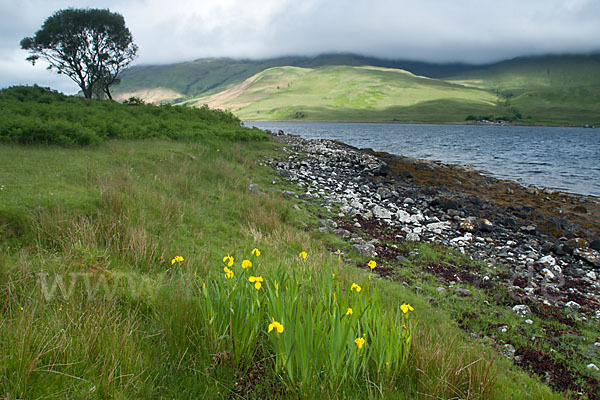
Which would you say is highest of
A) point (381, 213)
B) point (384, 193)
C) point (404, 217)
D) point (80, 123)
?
point (80, 123)

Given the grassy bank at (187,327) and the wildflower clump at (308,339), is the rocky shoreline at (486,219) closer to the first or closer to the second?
the grassy bank at (187,327)

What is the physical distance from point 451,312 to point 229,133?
22497mm

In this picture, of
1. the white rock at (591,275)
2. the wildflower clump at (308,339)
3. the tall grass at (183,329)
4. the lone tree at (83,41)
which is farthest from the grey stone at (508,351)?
the lone tree at (83,41)

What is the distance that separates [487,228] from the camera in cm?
1312

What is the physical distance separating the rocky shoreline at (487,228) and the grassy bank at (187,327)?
2.69 metres

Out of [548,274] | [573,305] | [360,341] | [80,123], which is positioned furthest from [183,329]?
[80,123]

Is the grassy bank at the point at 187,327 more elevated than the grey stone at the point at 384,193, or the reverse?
the grassy bank at the point at 187,327

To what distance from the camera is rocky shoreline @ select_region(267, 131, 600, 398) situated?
8102 millimetres

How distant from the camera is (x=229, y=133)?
2605 centimetres

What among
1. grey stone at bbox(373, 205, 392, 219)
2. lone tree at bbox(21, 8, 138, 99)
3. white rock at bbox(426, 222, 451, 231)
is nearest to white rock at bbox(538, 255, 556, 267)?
white rock at bbox(426, 222, 451, 231)

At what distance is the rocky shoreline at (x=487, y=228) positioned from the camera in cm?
810

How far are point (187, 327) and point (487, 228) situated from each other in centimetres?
1285

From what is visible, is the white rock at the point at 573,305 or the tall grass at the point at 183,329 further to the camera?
the white rock at the point at 573,305

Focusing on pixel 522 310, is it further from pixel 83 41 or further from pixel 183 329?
pixel 83 41
